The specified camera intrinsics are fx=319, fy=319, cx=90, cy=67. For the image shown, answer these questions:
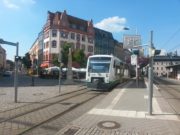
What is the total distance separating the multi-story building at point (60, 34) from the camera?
8969cm

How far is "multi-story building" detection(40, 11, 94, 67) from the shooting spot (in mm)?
89688

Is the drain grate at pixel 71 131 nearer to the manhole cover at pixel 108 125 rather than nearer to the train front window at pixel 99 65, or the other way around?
the manhole cover at pixel 108 125

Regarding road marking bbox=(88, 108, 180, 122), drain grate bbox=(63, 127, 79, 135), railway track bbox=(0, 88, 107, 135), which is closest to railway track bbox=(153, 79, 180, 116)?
road marking bbox=(88, 108, 180, 122)

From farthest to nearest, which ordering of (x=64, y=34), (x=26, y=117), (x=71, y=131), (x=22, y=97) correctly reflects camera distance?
(x=64, y=34) < (x=22, y=97) < (x=26, y=117) < (x=71, y=131)

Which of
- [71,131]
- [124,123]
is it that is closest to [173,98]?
[124,123]

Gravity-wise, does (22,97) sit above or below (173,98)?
above

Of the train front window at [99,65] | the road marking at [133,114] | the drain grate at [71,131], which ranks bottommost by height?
the drain grate at [71,131]

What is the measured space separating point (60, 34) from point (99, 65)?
213 feet

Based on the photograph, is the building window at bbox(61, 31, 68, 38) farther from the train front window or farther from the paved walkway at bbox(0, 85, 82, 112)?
the paved walkway at bbox(0, 85, 82, 112)

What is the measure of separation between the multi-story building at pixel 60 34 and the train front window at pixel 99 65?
57589 millimetres

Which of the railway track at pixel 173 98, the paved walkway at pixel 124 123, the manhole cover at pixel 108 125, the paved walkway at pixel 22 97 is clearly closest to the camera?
the paved walkway at pixel 124 123

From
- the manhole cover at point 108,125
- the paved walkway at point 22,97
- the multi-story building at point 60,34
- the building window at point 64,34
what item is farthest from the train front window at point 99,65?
the building window at point 64,34

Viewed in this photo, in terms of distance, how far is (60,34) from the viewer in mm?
91062

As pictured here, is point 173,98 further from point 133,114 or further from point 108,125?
point 108,125
